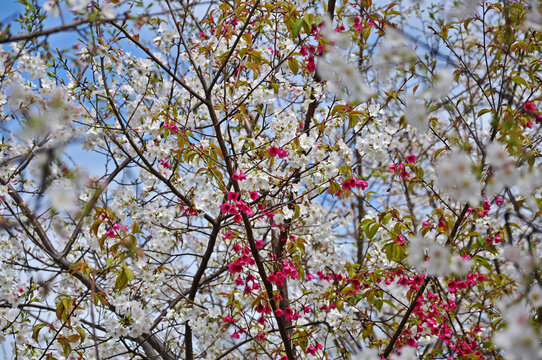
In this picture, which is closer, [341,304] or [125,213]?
[341,304]

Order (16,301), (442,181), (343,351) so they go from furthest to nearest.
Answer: (343,351)
(16,301)
(442,181)

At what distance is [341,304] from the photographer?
9.57 feet

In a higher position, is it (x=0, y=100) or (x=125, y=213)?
(x=0, y=100)

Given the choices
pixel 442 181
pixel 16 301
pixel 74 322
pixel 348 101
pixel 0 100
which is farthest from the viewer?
pixel 0 100

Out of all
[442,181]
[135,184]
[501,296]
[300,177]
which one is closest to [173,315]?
[135,184]

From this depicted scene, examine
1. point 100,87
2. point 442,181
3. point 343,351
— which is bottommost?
point 442,181

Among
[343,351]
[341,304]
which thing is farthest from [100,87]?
[343,351]

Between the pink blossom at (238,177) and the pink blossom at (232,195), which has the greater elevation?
the pink blossom at (238,177)

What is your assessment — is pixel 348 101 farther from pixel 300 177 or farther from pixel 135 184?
pixel 135 184

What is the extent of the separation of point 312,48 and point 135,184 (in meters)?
1.66

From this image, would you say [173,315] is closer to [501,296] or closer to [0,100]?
[0,100]

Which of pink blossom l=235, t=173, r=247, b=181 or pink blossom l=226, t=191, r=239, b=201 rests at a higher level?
pink blossom l=235, t=173, r=247, b=181

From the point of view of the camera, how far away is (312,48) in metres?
3.05

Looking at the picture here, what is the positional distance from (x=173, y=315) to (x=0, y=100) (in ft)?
7.52
